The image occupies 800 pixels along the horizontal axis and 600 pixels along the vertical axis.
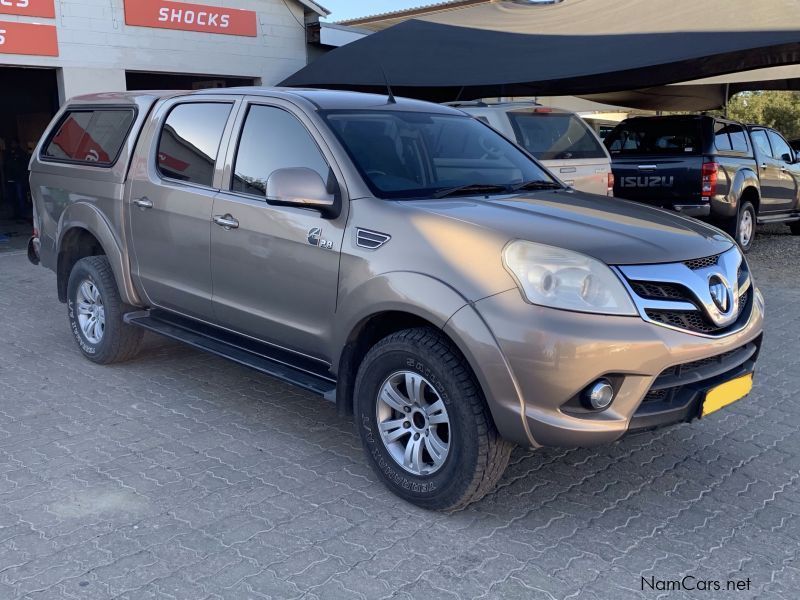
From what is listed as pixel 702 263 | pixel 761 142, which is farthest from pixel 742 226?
pixel 702 263

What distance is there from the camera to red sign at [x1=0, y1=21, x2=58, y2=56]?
1093cm

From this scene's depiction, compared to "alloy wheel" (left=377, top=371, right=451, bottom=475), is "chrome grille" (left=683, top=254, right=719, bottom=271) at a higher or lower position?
higher

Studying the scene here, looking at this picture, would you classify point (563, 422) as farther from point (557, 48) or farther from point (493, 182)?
point (557, 48)

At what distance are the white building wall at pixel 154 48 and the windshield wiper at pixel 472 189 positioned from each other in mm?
9491

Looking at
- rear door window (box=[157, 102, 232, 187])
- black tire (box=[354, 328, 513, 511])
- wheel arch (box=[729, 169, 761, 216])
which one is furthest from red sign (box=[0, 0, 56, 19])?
black tire (box=[354, 328, 513, 511])

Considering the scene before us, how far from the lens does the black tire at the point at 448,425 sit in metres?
3.25

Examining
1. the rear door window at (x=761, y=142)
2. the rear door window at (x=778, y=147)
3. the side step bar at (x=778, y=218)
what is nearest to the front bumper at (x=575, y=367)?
the side step bar at (x=778, y=218)

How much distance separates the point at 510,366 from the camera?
3082mm

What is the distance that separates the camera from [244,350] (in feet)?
14.6

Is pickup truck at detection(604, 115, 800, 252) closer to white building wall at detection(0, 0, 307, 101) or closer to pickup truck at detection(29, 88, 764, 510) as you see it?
pickup truck at detection(29, 88, 764, 510)

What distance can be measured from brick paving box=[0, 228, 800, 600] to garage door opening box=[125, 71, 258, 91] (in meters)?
9.96

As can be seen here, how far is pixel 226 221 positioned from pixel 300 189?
0.81 meters

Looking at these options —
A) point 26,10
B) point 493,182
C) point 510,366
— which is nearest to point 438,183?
point 493,182

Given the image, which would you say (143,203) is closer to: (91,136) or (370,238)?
(91,136)
